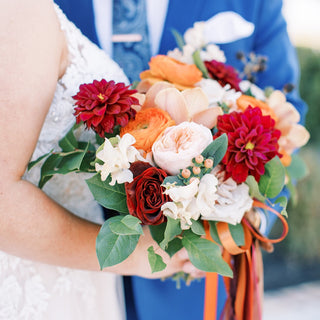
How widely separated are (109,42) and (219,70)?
444 mm

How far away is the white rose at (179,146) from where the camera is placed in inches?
32.4

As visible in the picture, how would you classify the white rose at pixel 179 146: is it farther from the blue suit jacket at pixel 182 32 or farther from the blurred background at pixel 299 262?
the blurred background at pixel 299 262

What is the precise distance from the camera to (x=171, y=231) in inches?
32.9

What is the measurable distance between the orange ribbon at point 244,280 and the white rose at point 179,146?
0.23 metres

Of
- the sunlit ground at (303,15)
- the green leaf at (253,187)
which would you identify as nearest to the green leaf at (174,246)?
the green leaf at (253,187)

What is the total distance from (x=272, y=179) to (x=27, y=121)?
0.57 metres

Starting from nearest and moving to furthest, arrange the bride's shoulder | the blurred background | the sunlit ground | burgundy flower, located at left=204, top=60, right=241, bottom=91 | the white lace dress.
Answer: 1. the bride's shoulder
2. the white lace dress
3. burgundy flower, located at left=204, top=60, right=241, bottom=91
4. the blurred background
5. the sunlit ground

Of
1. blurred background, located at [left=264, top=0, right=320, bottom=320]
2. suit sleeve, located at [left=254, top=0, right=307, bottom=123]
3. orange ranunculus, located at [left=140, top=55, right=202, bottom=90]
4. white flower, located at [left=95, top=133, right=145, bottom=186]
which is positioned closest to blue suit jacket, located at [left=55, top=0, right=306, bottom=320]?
suit sleeve, located at [left=254, top=0, right=307, bottom=123]

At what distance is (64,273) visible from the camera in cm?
114

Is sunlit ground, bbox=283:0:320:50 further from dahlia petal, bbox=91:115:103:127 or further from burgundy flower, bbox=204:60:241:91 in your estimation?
dahlia petal, bbox=91:115:103:127

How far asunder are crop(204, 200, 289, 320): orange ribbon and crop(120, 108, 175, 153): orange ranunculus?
0.27 m

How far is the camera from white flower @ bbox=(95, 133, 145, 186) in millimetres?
789

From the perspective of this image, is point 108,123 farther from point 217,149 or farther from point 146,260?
point 146,260

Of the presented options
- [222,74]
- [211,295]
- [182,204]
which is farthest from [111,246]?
[222,74]
